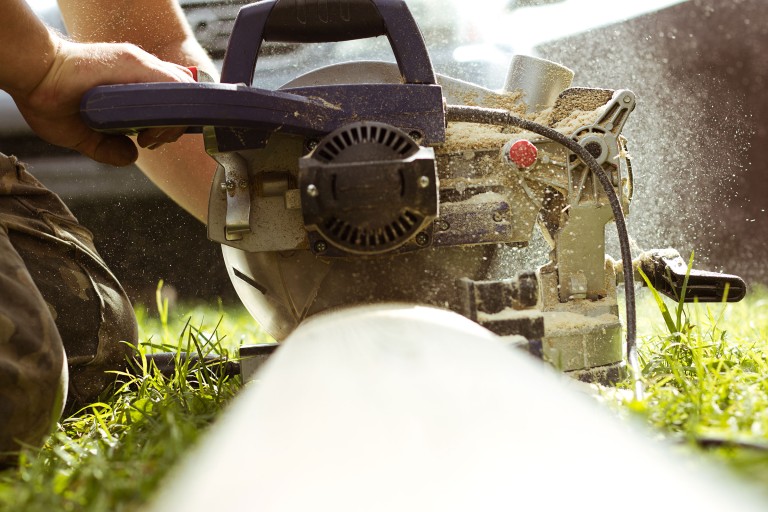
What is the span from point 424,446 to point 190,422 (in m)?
0.48

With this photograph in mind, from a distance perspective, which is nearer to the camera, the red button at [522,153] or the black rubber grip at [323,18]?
the red button at [522,153]

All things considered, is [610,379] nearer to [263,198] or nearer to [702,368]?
[702,368]

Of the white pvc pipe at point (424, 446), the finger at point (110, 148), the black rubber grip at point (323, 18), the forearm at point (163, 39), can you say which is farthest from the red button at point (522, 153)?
the forearm at point (163, 39)

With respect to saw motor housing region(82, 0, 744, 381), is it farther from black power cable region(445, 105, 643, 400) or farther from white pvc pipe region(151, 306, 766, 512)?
white pvc pipe region(151, 306, 766, 512)

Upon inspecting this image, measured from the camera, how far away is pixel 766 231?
3391 millimetres

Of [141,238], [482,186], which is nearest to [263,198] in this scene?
[482,186]

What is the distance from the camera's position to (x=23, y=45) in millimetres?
1347

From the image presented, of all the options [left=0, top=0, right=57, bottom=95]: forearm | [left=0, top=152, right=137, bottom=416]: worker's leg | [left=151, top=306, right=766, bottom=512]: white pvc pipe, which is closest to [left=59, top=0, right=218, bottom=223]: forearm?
[left=0, top=152, right=137, bottom=416]: worker's leg

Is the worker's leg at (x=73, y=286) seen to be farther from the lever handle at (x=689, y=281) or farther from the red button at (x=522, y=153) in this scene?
the lever handle at (x=689, y=281)

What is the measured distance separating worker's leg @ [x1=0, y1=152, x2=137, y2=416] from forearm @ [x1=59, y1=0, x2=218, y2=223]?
58 cm

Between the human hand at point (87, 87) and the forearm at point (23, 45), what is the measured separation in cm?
1

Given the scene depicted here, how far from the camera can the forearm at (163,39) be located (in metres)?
2.13

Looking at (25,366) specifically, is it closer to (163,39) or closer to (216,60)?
(163,39)

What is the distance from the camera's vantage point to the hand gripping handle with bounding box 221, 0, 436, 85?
1.36 m
